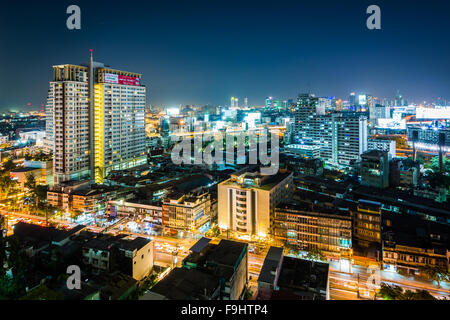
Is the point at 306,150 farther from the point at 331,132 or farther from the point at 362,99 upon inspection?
the point at 362,99

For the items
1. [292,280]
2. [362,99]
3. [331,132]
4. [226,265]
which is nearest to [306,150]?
[331,132]

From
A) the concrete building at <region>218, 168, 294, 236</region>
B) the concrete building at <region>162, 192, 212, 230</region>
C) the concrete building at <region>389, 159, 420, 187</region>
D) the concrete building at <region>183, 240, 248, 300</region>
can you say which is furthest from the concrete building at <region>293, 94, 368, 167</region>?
the concrete building at <region>183, 240, 248, 300</region>

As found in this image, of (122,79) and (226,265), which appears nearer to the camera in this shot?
(226,265)

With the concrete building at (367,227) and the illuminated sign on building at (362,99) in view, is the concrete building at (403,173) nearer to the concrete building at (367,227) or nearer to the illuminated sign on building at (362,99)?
the concrete building at (367,227)

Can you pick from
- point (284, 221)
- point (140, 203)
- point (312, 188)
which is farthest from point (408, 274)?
point (140, 203)

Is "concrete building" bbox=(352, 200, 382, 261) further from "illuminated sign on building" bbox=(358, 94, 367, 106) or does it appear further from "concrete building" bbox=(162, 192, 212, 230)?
"illuminated sign on building" bbox=(358, 94, 367, 106)

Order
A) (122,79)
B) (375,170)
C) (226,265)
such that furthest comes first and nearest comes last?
(122,79)
(375,170)
(226,265)
